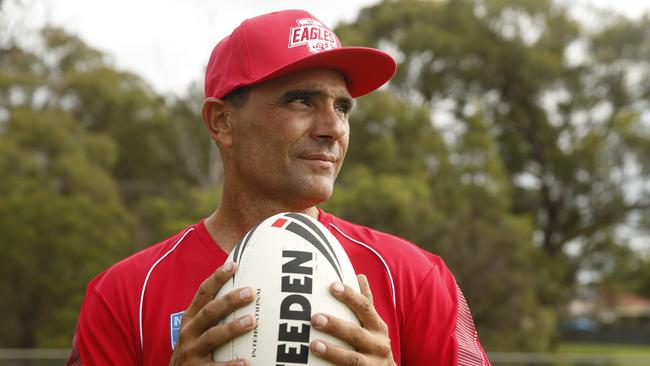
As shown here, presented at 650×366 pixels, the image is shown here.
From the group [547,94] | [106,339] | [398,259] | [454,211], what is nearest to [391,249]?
[398,259]

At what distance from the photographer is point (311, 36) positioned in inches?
91.8

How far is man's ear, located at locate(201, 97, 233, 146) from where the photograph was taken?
245 centimetres

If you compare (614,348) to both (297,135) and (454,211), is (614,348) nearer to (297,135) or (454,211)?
(454,211)

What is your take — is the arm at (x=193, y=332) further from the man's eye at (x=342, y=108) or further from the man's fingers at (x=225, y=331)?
the man's eye at (x=342, y=108)

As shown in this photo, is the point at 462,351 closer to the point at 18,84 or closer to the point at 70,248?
the point at 70,248

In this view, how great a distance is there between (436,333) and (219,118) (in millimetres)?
878

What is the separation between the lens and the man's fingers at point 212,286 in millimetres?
1934

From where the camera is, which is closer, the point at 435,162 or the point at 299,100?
the point at 299,100

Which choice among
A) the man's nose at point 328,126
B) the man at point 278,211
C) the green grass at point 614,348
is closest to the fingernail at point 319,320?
the man at point 278,211

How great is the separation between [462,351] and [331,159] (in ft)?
2.03

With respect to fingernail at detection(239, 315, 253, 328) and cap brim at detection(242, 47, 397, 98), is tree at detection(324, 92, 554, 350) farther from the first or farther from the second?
fingernail at detection(239, 315, 253, 328)

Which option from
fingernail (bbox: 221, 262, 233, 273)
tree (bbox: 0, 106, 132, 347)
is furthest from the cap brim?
tree (bbox: 0, 106, 132, 347)

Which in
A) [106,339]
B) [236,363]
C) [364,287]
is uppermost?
[364,287]

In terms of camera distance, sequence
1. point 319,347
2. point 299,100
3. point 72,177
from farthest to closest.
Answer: point 72,177 → point 299,100 → point 319,347
